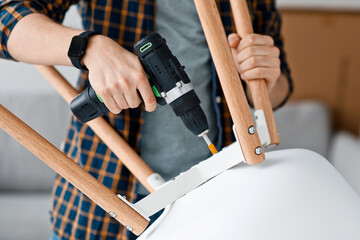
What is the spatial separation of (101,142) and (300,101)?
4.97ft

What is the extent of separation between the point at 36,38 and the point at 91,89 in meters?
0.11

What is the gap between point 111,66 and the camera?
1.64 ft

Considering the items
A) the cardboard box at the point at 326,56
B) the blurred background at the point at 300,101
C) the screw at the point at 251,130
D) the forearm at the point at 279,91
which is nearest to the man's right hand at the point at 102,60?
the screw at the point at 251,130

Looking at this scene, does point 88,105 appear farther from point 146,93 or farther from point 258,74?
point 258,74

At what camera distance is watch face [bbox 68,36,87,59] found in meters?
0.51

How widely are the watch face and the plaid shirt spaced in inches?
6.5

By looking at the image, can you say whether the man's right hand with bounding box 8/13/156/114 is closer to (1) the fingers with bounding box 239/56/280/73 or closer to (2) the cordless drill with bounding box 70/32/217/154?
(2) the cordless drill with bounding box 70/32/217/154

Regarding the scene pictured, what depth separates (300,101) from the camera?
2066 mm

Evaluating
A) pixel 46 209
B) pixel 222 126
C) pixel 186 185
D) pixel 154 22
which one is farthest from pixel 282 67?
→ pixel 46 209

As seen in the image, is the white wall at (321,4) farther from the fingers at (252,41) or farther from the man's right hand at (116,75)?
the man's right hand at (116,75)

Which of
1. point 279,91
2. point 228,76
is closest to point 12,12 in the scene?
point 228,76

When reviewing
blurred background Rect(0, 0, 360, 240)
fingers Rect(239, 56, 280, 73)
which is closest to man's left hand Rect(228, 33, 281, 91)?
fingers Rect(239, 56, 280, 73)

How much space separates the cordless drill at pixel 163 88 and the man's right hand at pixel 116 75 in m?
0.01

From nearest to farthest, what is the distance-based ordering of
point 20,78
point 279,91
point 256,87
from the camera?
point 256,87 < point 279,91 < point 20,78
